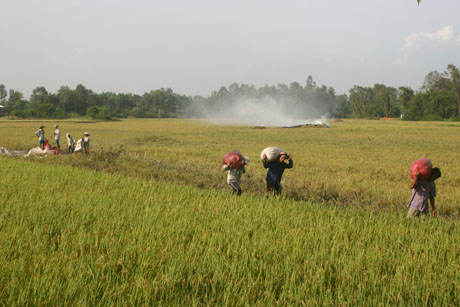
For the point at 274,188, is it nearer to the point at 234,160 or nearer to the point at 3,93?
the point at 234,160

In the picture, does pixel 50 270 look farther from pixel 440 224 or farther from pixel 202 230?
pixel 440 224

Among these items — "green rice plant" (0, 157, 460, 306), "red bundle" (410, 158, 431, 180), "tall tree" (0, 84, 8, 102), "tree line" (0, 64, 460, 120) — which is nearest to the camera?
"green rice plant" (0, 157, 460, 306)

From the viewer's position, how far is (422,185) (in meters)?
4.45

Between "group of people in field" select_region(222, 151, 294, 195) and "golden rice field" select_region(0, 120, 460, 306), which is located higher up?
"group of people in field" select_region(222, 151, 294, 195)

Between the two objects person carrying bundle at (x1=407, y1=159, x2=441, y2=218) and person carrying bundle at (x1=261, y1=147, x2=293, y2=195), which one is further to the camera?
person carrying bundle at (x1=261, y1=147, x2=293, y2=195)

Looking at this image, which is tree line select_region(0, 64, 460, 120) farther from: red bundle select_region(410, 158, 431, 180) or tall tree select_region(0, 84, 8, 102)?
red bundle select_region(410, 158, 431, 180)

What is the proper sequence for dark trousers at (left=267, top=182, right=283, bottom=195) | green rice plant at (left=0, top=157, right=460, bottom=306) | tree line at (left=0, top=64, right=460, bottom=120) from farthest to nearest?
tree line at (left=0, top=64, right=460, bottom=120) → dark trousers at (left=267, top=182, right=283, bottom=195) → green rice plant at (left=0, top=157, right=460, bottom=306)

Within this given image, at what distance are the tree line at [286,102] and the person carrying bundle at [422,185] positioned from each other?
235ft

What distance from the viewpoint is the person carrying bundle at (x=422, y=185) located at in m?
4.27

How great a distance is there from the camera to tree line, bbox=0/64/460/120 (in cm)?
7238

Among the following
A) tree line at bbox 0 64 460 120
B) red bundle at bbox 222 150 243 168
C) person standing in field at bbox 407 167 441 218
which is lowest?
person standing in field at bbox 407 167 441 218

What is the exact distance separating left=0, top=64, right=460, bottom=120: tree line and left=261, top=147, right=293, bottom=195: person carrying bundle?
7152 centimetres

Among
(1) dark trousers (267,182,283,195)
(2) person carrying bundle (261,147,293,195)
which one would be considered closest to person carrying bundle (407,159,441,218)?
(2) person carrying bundle (261,147,293,195)

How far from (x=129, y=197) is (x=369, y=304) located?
4.39 m
